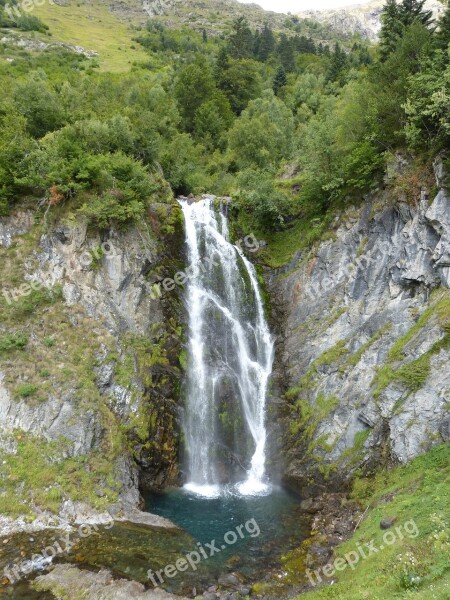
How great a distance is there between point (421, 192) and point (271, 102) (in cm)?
3202

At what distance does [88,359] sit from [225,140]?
1260 inches

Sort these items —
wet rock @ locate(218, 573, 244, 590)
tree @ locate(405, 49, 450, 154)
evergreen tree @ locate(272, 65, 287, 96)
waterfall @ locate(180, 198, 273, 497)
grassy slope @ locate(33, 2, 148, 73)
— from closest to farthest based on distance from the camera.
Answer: wet rock @ locate(218, 573, 244, 590) < tree @ locate(405, 49, 450, 154) < waterfall @ locate(180, 198, 273, 497) < evergreen tree @ locate(272, 65, 287, 96) < grassy slope @ locate(33, 2, 148, 73)

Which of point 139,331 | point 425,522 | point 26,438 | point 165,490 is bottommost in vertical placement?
point 165,490

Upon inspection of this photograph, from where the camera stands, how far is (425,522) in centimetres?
1108

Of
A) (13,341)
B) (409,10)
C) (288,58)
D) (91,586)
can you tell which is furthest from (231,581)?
(288,58)

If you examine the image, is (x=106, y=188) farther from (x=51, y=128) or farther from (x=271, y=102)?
(x=271, y=102)

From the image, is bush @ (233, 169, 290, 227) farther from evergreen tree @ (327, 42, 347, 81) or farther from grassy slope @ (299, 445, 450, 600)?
evergreen tree @ (327, 42, 347, 81)

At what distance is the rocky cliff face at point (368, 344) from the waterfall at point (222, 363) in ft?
4.56

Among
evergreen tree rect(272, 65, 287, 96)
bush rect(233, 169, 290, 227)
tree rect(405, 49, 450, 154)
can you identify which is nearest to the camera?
tree rect(405, 49, 450, 154)

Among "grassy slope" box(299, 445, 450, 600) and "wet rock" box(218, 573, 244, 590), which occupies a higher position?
"grassy slope" box(299, 445, 450, 600)

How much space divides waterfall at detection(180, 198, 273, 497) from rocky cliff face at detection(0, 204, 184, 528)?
108 centimetres

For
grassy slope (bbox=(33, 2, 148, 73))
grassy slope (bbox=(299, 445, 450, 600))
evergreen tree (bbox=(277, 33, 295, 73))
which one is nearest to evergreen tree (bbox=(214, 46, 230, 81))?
evergreen tree (bbox=(277, 33, 295, 73))

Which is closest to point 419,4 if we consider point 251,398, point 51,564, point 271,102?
point 271,102

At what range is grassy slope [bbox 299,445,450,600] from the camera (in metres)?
8.79
